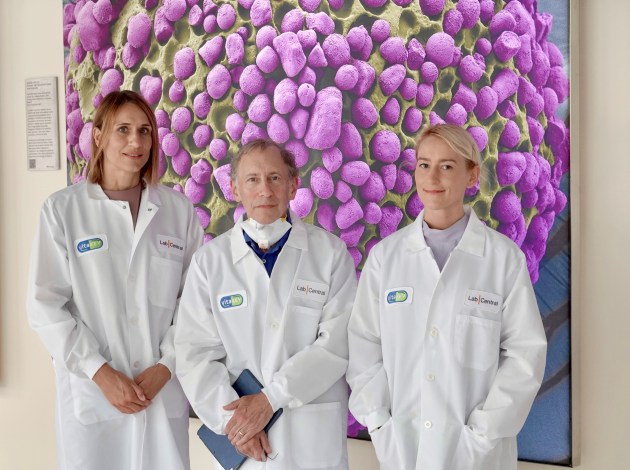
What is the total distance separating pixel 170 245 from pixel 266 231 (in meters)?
0.36

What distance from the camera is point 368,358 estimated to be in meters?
1.98

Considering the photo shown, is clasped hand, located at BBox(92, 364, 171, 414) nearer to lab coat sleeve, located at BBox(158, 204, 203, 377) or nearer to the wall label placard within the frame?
lab coat sleeve, located at BBox(158, 204, 203, 377)

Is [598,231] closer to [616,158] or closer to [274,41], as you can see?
[616,158]

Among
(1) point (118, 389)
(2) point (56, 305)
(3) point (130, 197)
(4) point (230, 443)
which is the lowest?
(4) point (230, 443)

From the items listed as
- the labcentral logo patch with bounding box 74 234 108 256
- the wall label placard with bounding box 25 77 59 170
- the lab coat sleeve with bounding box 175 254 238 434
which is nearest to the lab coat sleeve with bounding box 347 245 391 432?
the lab coat sleeve with bounding box 175 254 238 434

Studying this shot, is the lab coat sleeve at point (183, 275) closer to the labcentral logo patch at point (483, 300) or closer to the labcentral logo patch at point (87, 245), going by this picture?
the labcentral logo patch at point (87, 245)

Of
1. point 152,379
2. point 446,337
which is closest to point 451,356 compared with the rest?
point 446,337

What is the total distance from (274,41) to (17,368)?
6.18 feet

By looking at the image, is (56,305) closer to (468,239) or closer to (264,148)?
(264,148)

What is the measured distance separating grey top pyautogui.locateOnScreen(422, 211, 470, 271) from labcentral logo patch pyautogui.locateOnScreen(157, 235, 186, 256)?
779 mm

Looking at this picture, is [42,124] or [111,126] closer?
[111,126]

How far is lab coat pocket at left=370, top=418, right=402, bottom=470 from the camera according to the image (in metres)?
1.91

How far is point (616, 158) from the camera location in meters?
2.30

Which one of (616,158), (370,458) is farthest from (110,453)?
(616,158)
